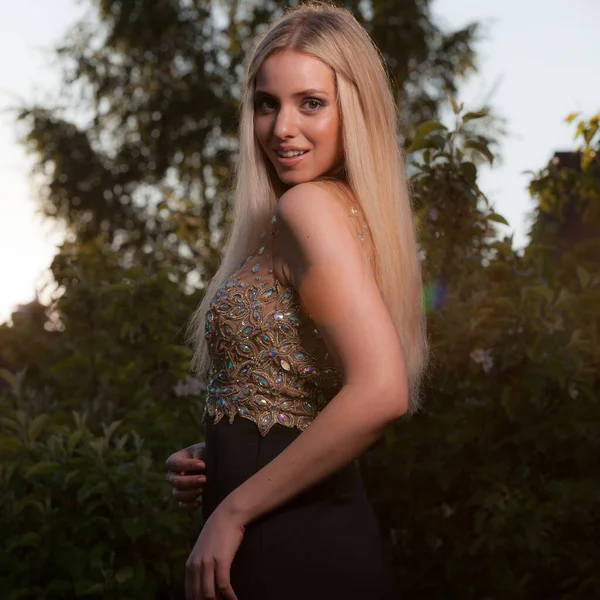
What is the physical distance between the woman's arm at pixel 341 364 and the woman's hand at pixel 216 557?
0.06 feet

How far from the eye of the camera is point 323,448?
5.45 feet

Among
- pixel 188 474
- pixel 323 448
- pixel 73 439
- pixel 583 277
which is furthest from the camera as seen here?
pixel 583 277

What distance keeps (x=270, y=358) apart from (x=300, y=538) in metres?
0.35

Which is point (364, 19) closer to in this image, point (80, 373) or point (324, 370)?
point (80, 373)

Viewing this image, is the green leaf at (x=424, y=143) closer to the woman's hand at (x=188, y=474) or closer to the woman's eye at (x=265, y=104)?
the woman's eye at (x=265, y=104)

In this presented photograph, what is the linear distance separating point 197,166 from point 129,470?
68.3 feet

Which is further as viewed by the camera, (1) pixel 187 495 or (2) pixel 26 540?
(2) pixel 26 540

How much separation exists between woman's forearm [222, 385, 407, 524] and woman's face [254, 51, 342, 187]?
1.84ft

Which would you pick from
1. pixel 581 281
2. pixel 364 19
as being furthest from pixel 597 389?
pixel 364 19

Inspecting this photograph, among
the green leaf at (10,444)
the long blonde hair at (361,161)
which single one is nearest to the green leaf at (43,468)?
the green leaf at (10,444)

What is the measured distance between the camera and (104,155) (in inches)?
924

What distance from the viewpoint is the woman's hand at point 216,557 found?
168cm

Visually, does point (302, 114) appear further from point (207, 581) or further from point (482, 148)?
point (482, 148)

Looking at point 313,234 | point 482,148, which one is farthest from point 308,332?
point 482,148
